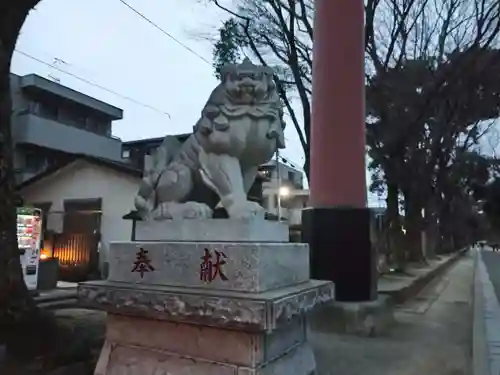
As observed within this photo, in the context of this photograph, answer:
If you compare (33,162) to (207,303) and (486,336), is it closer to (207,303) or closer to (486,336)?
(486,336)

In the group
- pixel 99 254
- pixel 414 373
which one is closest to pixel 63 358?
pixel 414 373

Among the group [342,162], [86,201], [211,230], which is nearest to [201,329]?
[211,230]

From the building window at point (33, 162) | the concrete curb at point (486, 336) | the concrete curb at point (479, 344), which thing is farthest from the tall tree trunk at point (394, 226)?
the building window at point (33, 162)

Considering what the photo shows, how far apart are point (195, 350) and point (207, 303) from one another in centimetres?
41

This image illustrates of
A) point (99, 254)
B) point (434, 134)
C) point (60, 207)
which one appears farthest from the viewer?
point (434, 134)

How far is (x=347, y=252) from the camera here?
18.2 feet

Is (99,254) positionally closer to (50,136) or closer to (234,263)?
(50,136)

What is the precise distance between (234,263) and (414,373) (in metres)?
2.32

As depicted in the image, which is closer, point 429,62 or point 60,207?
point 429,62

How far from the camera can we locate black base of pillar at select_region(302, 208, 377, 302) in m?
5.53

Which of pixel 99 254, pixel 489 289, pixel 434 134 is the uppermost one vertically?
pixel 434 134

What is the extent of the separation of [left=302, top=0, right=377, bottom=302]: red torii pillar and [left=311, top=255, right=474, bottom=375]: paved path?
69cm

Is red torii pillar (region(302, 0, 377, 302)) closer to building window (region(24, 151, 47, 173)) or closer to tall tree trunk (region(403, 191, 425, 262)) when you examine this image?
tall tree trunk (region(403, 191, 425, 262))

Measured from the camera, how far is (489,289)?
436 inches
